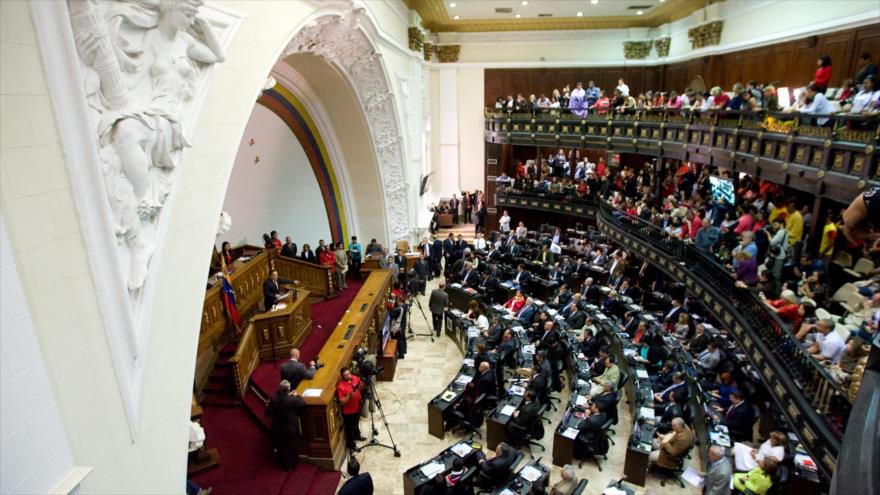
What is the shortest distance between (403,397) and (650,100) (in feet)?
40.9

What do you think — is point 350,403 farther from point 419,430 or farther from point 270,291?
point 270,291

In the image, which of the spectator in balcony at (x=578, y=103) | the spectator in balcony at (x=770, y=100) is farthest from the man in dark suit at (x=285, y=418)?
the spectator in balcony at (x=578, y=103)

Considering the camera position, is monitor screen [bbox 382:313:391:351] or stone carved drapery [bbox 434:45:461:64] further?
stone carved drapery [bbox 434:45:461:64]

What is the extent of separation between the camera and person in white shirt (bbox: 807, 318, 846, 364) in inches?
279

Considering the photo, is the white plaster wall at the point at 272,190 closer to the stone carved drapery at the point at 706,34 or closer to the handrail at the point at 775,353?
the handrail at the point at 775,353

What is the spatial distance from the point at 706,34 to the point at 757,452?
15.2 metres

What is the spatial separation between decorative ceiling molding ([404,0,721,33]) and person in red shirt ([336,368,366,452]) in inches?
587

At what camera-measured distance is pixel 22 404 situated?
3143mm

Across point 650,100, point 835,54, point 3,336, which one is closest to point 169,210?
point 3,336

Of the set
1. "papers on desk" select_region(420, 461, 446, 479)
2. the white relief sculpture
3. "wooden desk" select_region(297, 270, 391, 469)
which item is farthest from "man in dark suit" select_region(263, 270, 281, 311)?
the white relief sculpture

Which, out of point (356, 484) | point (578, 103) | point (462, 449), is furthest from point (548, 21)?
point (356, 484)

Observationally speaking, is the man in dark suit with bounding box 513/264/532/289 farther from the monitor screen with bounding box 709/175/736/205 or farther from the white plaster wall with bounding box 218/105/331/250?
the white plaster wall with bounding box 218/105/331/250

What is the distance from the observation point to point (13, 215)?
126 inches

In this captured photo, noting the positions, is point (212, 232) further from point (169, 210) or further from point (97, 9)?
point (97, 9)
